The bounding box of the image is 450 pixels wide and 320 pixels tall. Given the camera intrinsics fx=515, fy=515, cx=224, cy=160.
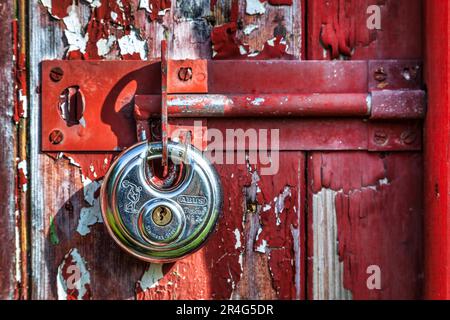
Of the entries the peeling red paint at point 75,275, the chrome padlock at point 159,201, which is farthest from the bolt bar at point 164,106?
the peeling red paint at point 75,275

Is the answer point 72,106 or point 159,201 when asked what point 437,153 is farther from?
point 72,106

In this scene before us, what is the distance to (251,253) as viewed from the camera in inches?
33.8

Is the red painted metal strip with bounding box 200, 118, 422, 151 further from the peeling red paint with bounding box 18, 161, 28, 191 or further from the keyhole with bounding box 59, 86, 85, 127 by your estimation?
the peeling red paint with bounding box 18, 161, 28, 191

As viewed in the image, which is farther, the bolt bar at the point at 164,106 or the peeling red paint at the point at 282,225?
the peeling red paint at the point at 282,225

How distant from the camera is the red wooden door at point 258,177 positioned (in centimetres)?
83

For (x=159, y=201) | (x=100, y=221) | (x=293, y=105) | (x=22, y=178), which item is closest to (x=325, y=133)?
(x=293, y=105)

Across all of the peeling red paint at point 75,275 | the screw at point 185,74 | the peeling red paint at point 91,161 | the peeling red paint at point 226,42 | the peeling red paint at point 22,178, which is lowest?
the peeling red paint at point 75,275

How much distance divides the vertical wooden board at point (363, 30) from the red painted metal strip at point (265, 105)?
0.09 metres

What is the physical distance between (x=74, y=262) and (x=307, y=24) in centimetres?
55

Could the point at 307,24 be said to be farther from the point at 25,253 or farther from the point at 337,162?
the point at 25,253

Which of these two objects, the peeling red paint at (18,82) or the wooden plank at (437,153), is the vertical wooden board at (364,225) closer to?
the wooden plank at (437,153)

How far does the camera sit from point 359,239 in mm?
851

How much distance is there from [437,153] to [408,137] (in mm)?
75

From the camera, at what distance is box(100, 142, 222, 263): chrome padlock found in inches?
30.4
